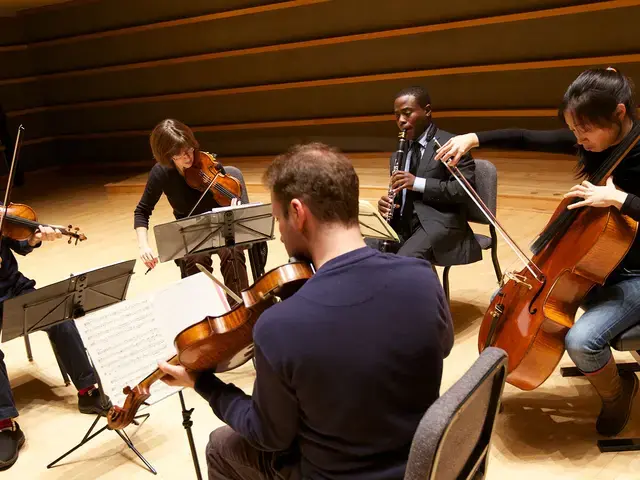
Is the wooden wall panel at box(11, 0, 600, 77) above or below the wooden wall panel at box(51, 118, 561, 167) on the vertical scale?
above

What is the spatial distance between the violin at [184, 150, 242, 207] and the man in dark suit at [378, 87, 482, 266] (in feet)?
2.30

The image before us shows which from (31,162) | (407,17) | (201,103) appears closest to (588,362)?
(407,17)

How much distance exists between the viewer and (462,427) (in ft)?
4.03

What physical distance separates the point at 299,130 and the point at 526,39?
8.20ft

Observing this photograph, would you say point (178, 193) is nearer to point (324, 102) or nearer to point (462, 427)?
point (462, 427)

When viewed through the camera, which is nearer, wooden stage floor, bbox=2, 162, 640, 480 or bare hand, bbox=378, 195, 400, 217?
wooden stage floor, bbox=2, 162, 640, 480

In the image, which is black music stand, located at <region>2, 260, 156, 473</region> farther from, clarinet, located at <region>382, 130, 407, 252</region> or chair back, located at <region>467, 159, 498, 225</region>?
chair back, located at <region>467, 159, 498, 225</region>

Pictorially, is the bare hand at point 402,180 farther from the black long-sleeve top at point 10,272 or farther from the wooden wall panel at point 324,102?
the wooden wall panel at point 324,102

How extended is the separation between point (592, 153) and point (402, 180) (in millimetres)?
883

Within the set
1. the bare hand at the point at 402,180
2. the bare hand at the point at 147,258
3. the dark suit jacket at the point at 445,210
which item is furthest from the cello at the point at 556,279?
the bare hand at the point at 147,258

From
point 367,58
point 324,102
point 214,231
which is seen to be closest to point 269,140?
point 324,102

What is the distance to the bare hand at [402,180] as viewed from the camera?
2840 mm

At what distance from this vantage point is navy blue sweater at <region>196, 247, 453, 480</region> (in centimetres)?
114

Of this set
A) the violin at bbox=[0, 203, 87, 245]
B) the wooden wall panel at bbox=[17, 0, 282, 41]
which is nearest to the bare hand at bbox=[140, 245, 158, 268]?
the violin at bbox=[0, 203, 87, 245]
